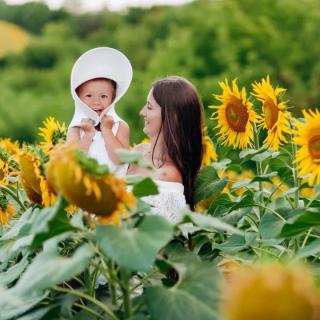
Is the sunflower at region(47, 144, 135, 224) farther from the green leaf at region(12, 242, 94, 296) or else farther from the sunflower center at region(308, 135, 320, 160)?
the sunflower center at region(308, 135, 320, 160)

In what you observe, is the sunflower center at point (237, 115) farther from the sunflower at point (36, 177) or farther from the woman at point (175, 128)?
the sunflower at point (36, 177)

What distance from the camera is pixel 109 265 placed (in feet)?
3.70

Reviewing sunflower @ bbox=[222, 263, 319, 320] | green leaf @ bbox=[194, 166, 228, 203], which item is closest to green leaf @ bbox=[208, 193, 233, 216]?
green leaf @ bbox=[194, 166, 228, 203]

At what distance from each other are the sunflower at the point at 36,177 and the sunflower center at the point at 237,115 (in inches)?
22.0

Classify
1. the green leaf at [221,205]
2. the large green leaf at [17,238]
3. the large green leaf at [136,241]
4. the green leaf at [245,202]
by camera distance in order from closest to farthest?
A: 1. the large green leaf at [136,241]
2. the large green leaf at [17,238]
3. the green leaf at [245,202]
4. the green leaf at [221,205]

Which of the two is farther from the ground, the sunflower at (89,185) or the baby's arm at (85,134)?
the sunflower at (89,185)

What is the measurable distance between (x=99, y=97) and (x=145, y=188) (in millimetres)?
1028

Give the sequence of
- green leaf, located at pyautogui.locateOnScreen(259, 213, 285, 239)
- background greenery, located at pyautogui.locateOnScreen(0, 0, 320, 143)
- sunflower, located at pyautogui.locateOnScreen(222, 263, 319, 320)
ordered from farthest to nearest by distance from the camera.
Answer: background greenery, located at pyautogui.locateOnScreen(0, 0, 320, 143) < green leaf, located at pyautogui.locateOnScreen(259, 213, 285, 239) < sunflower, located at pyautogui.locateOnScreen(222, 263, 319, 320)

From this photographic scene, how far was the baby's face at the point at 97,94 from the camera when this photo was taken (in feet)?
7.19

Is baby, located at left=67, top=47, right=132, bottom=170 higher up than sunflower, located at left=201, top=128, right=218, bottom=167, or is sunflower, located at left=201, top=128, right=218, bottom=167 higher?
baby, located at left=67, top=47, right=132, bottom=170

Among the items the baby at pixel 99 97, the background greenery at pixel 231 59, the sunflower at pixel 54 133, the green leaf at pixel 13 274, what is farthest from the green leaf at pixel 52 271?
the background greenery at pixel 231 59

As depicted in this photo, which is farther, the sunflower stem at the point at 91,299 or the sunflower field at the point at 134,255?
the sunflower stem at the point at 91,299

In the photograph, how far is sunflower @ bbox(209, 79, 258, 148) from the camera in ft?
6.35

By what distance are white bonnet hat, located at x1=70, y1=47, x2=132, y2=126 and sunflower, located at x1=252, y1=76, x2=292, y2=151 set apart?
1.50ft
